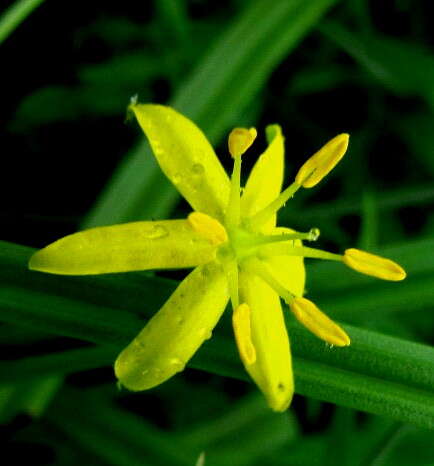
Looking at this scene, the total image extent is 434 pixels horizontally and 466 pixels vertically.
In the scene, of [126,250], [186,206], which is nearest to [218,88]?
[186,206]

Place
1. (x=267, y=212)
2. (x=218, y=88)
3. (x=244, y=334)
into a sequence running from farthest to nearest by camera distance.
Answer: (x=218, y=88)
(x=267, y=212)
(x=244, y=334)

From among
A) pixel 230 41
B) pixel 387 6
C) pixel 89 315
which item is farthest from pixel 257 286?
pixel 387 6

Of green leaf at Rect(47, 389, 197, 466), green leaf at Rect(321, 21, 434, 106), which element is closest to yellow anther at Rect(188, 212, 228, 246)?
green leaf at Rect(47, 389, 197, 466)

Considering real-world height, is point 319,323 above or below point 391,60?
above

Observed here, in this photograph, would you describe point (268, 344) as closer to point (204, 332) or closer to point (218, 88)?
point (204, 332)

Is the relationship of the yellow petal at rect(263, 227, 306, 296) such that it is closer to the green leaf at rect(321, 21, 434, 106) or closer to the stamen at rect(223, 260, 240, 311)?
the stamen at rect(223, 260, 240, 311)

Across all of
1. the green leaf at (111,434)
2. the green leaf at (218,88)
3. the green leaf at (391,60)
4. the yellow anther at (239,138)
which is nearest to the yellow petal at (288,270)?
the yellow anther at (239,138)
